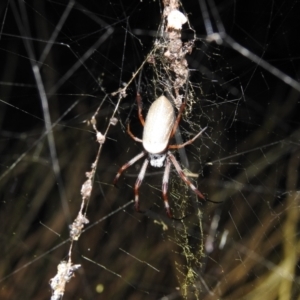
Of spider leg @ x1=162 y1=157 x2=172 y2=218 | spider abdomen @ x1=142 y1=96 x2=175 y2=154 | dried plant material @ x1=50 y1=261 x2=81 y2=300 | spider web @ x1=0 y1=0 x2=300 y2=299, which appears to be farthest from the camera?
spider web @ x1=0 y1=0 x2=300 y2=299

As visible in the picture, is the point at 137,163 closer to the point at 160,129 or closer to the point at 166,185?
the point at 166,185

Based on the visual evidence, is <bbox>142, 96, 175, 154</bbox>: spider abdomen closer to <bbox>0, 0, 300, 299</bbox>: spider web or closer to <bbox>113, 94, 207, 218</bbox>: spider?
<bbox>113, 94, 207, 218</bbox>: spider

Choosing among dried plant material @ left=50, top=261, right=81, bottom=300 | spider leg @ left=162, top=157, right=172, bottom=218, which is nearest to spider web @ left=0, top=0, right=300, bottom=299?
spider leg @ left=162, top=157, right=172, bottom=218

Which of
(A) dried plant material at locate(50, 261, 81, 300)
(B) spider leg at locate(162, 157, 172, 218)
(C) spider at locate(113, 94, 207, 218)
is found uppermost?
(C) spider at locate(113, 94, 207, 218)

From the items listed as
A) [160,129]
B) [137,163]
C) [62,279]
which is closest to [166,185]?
[160,129]

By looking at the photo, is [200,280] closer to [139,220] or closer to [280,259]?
[280,259]

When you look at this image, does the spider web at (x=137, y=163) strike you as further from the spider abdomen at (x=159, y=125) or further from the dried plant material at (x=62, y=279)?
the dried plant material at (x=62, y=279)
